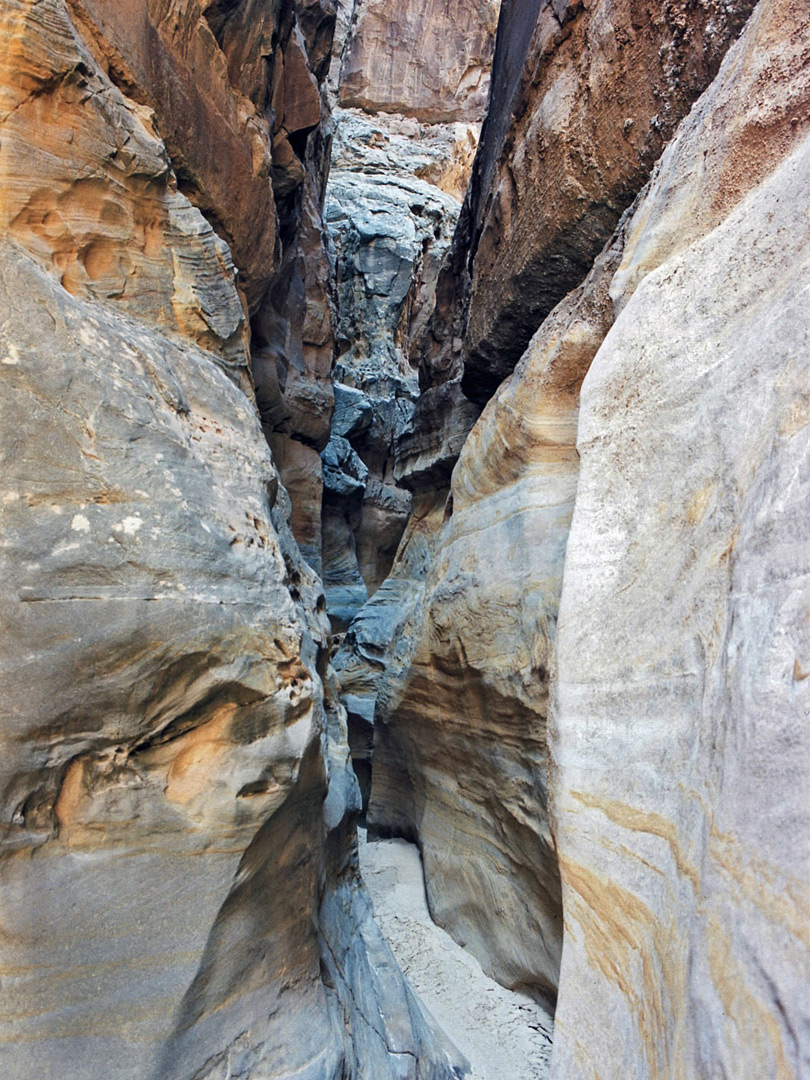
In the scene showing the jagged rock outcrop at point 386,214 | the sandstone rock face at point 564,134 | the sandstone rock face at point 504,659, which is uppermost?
the jagged rock outcrop at point 386,214

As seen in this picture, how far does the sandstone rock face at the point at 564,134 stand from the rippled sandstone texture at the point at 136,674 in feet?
9.15

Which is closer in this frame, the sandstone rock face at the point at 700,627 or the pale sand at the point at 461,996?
the sandstone rock face at the point at 700,627

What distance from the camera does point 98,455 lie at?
252 centimetres

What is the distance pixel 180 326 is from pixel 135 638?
6.37 ft

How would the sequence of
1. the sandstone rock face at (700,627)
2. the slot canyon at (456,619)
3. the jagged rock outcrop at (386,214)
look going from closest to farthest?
1. the sandstone rock face at (700,627)
2. the slot canyon at (456,619)
3. the jagged rock outcrop at (386,214)

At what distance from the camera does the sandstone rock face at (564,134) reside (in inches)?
147

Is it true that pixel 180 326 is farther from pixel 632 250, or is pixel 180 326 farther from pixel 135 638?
pixel 632 250

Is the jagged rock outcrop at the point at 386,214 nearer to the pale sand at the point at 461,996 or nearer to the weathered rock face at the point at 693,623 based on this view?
the pale sand at the point at 461,996

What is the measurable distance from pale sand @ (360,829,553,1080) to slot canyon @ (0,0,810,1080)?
0.03m

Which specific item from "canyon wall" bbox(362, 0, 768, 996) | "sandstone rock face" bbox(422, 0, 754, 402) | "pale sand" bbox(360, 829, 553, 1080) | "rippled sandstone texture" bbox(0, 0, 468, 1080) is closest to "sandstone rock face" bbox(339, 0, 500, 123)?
"sandstone rock face" bbox(422, 0, 754, 402)

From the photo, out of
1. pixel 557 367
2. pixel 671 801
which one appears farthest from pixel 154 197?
pixel 671 801

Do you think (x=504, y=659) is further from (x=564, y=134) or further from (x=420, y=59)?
(x=420, y=59)

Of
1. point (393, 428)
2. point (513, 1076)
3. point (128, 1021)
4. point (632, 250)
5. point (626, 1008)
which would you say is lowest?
point (513, 1076)

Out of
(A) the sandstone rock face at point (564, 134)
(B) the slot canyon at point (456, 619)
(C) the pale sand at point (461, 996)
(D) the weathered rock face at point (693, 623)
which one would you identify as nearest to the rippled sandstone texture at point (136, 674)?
(B) the slot canyon at point (456, 619)
